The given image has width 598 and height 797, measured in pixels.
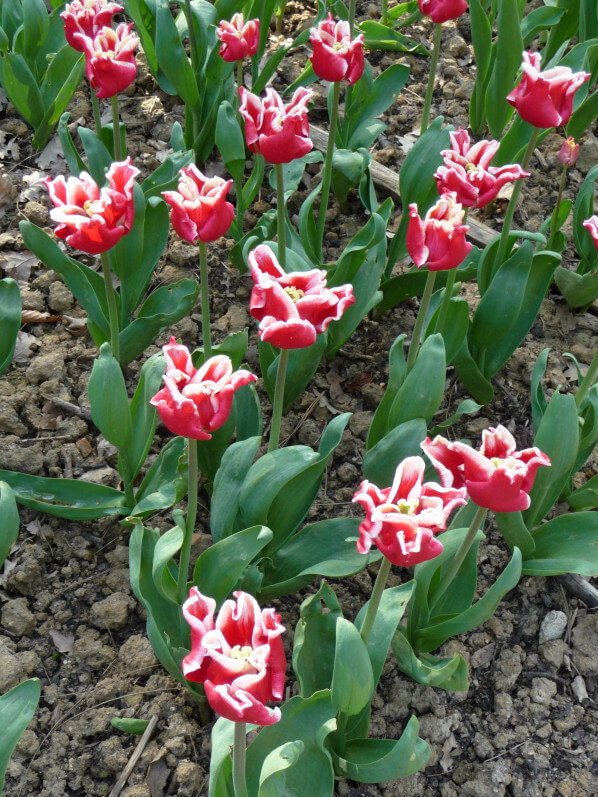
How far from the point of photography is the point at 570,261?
312 centimetres

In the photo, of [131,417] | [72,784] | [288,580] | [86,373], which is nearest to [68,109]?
[86,373]

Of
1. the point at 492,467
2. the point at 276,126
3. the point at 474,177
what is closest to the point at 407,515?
the point at 492,467

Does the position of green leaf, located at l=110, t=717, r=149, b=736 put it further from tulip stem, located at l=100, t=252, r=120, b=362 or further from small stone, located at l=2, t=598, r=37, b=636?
tulip stem, located at l=100, t=252, r=120, b=362

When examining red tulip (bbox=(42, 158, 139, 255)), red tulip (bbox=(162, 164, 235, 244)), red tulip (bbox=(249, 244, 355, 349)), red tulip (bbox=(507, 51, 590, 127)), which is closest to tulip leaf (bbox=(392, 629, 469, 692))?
red tulip (bbox=(249, 244, 355, 349))

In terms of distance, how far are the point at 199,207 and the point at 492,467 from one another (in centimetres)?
81

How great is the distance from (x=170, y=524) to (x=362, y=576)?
0.53 meters

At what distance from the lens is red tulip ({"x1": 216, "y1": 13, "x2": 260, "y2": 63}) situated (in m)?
2.49

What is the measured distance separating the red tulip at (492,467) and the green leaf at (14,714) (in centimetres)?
85

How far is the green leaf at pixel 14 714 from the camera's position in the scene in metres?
1.50

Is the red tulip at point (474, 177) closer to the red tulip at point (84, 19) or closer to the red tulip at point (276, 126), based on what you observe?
the red tulip at point (276, 126)

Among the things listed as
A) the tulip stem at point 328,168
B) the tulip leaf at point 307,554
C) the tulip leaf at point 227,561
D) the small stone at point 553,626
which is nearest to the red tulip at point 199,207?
the tulip leaf at point 227,561

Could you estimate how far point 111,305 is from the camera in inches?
84.7

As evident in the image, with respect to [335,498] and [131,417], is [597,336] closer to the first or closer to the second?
[335,498]

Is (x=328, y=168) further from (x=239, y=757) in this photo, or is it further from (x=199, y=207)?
(x=239, y=757)
